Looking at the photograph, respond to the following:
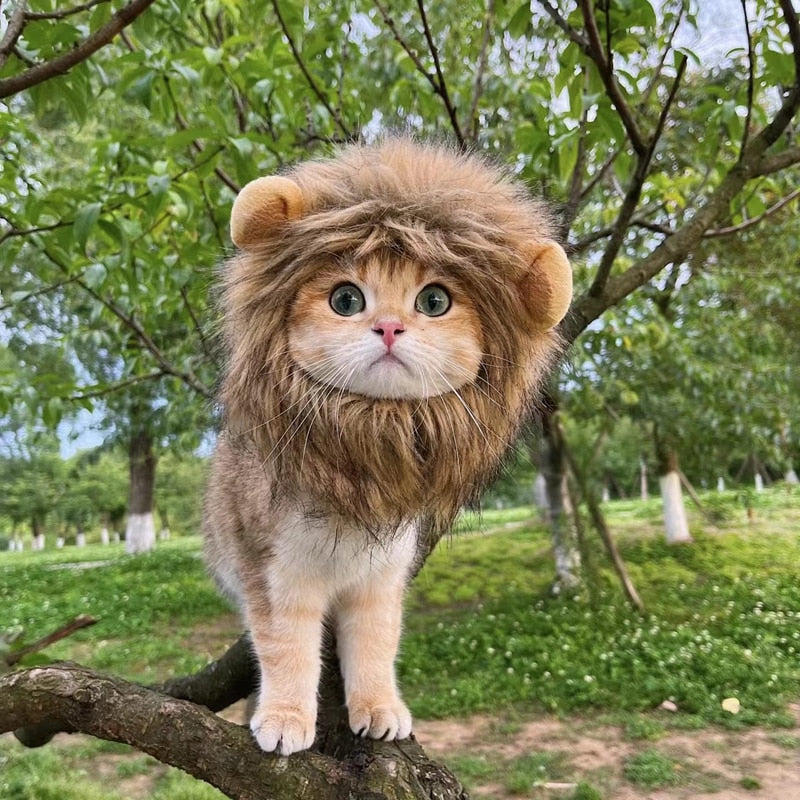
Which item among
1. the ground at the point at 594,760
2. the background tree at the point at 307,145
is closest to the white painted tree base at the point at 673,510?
the ground at the point at 594,760

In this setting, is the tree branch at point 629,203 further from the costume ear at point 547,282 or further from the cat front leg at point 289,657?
the cat front leg at point 289,657

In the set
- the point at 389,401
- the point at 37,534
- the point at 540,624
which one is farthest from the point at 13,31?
the point at 37,534

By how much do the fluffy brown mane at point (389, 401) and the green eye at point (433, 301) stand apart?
3 centimetres

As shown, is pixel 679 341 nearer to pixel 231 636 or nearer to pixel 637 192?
pixel 637 192

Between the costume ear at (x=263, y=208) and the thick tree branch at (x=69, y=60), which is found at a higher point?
the thick tree branch at (x=69, y=60)

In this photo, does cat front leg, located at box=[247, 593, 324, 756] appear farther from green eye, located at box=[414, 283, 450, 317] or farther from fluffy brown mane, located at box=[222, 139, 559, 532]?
green eye, located at box=[414, 283, 450, 317]

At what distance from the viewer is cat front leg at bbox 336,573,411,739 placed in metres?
1.41

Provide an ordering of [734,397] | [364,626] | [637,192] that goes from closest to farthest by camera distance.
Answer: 1. [364,626]
2. [637,192]
3. [734,397]

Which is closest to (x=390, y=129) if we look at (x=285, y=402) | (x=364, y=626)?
(x=285, y=402)

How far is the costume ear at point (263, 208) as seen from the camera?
922 millimetres

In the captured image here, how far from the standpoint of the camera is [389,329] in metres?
0.88

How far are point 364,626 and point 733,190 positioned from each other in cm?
152

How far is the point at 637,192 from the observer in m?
1.83

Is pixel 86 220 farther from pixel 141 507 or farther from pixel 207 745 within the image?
pixel 141 507
